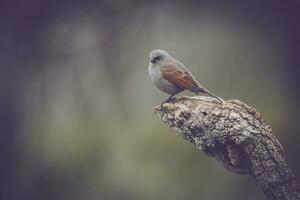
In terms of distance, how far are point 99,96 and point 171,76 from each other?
79 cm

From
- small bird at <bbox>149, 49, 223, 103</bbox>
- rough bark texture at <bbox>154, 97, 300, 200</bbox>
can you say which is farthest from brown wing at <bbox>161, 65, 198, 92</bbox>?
rough bark texture at <bbox>154, 97, 300, 200</bbox>

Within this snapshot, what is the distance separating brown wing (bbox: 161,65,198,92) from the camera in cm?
312

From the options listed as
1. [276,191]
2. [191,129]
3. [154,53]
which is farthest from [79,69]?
[276,191]

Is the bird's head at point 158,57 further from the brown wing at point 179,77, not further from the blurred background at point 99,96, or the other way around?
the blurred background at point 99,96

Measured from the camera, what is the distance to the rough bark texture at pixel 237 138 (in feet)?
9.08

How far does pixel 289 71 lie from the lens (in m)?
3.19

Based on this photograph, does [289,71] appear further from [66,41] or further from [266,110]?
[66,41]

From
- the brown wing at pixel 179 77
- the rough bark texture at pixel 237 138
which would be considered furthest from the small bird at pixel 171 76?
the rough bark texture at pixel 237 138

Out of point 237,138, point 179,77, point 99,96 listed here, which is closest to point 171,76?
point 179,77

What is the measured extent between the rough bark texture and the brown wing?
213mm

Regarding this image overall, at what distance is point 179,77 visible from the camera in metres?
3.13

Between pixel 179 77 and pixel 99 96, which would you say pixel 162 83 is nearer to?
pixel 179 77

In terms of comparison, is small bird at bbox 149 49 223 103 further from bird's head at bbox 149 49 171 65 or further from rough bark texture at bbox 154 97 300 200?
rough bark texture at bbox 154 97 300 200

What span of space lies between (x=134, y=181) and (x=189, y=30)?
1002 millimetres
